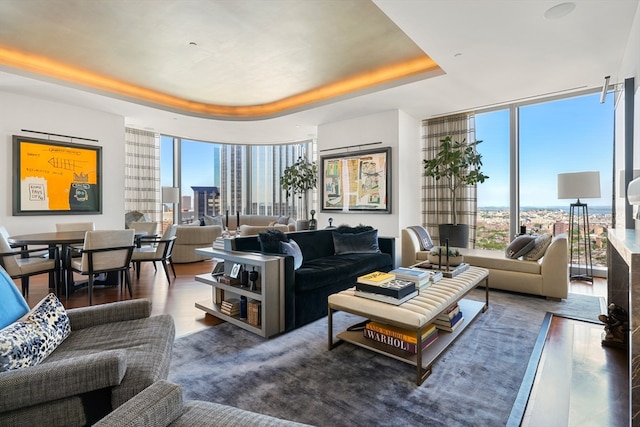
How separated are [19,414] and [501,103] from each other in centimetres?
620

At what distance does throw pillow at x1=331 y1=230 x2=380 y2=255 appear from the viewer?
4109 mm

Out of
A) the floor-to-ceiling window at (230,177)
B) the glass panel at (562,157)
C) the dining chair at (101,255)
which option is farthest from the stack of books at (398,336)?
the floor-to-ceiling window at (230,177)

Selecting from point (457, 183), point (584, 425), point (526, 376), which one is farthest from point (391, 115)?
point (584, 425)

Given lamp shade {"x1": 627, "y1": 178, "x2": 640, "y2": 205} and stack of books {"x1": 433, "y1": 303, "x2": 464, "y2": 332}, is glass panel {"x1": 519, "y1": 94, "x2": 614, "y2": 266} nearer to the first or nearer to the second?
lamp shade {"x1": 627, "y1": 178, "x2": 640, "y2": 205}

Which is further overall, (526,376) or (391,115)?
(391,115)

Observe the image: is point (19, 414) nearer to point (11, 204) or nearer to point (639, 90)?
point (639, 90)

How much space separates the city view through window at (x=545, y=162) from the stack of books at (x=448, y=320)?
3440 millimetres

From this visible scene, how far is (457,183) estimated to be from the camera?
18.5 feet

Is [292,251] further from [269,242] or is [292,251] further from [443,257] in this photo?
[443,257]

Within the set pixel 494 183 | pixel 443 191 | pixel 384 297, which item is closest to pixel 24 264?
pixel 384 297

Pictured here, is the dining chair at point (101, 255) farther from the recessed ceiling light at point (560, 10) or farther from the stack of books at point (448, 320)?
the recessed ceiling light at point (560, 10)

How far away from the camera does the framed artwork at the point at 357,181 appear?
550 centimetres

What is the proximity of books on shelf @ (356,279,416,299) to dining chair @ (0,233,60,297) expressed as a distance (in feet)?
11.8

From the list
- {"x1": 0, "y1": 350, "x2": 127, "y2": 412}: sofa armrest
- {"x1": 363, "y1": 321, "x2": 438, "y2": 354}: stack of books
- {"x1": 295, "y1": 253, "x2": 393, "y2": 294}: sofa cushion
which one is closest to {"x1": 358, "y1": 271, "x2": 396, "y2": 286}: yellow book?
{"x1": 363, "y1": 321, "x2": 438, "y2": 354}: stack of books
